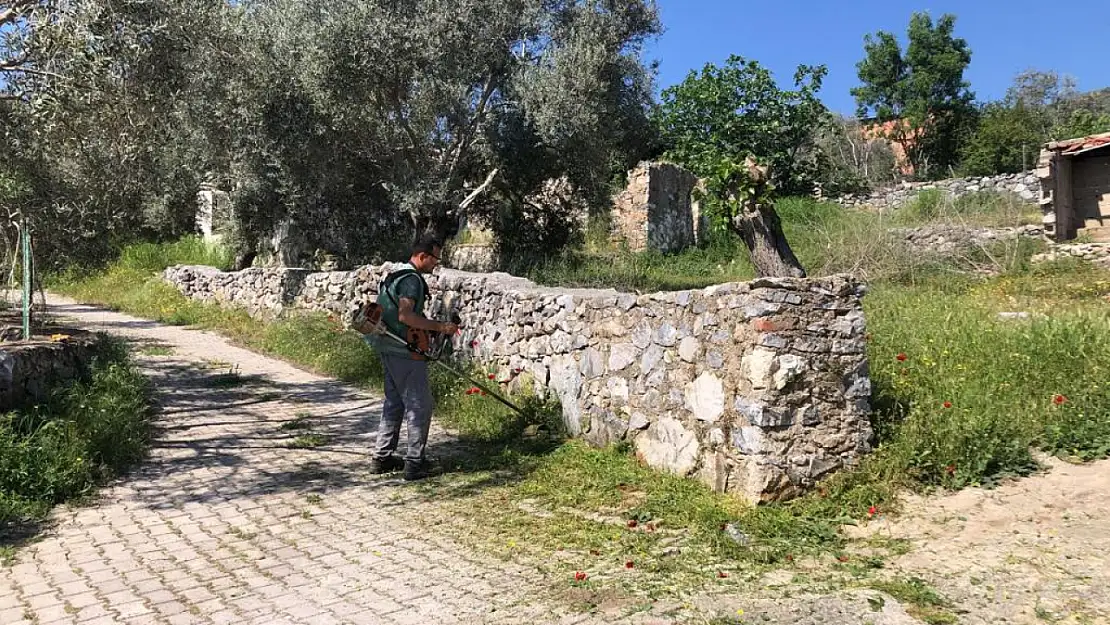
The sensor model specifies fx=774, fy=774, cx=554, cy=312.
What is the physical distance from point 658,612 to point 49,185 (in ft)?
25.6

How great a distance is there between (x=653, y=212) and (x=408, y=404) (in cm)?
1298

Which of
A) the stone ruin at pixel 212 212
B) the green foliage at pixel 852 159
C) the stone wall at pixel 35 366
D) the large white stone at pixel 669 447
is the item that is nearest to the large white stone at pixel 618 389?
the large white stone at pixel 669 447

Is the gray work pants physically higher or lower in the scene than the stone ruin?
lower

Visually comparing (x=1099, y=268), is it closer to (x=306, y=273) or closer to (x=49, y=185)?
(x=306, y=273)

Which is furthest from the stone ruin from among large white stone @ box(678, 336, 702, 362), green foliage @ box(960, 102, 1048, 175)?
green foliage @ box(960, 102, 1048, 175)

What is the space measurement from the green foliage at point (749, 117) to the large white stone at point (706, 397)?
16955 mm

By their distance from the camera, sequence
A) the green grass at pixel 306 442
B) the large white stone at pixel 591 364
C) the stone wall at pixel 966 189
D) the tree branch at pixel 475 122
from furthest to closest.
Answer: the stone wall at pixel 966 189 < the tree branch at pixel 475 122 < the green grass at pixel 306 442 < the large white stone at pixel 591 364

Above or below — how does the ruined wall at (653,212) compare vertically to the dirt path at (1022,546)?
above

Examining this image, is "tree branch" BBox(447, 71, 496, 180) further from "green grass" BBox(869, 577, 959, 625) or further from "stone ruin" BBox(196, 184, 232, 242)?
"green grass" BBox(869, 577, 959, 625)

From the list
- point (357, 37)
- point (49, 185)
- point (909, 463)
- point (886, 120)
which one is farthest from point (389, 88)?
point (886, 120)

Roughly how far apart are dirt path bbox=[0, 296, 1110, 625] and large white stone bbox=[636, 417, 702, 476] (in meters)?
1.24

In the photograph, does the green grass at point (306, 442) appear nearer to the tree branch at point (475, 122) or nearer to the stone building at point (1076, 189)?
the tree branch at point (475, 122)

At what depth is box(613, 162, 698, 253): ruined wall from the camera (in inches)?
691

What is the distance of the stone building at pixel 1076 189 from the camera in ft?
43.2
